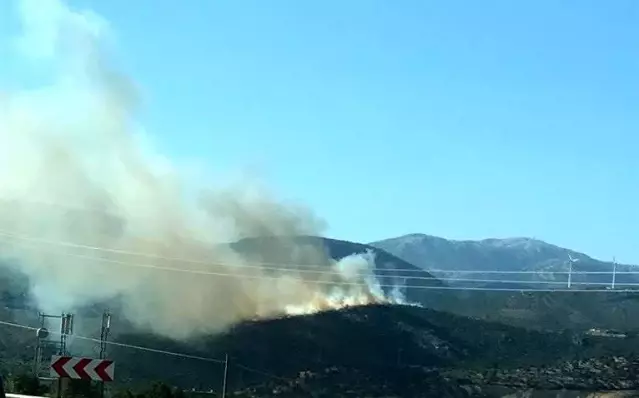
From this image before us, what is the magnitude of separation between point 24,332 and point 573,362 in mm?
113349

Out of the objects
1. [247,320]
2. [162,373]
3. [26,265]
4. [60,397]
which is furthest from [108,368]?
[26,265]

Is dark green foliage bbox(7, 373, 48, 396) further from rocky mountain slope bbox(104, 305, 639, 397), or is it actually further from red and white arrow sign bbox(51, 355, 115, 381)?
rocky mountain slope bbox(104, 305, 639, 397)

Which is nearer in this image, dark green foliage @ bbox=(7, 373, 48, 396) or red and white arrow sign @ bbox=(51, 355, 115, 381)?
red and white arrow sign @ bbox=(51, 355, 115, 381)

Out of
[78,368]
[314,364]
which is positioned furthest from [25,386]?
[314,364]

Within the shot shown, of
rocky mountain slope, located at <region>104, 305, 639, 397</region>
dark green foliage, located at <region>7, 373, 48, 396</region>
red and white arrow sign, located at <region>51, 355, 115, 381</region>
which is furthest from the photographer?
rocky mountain slope, located at <region>104, 305, 639, 397</region>

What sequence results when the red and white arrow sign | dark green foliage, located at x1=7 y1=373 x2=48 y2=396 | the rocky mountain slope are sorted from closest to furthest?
the red and white arrow sign → dark green foliage, located at x1=7 y1=373 x2=48 y2=396 → the rocky mountain slope

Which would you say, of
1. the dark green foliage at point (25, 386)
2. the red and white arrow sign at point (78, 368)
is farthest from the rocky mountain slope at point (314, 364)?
the red and white arrow sign at point (78, 368)

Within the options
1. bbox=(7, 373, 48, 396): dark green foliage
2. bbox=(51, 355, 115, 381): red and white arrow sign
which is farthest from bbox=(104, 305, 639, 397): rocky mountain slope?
bbox=(51, 355, 115, 381): red and white arrow sign

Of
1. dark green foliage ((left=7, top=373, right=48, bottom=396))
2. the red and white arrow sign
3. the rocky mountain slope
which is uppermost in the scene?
the red and white arrow sign

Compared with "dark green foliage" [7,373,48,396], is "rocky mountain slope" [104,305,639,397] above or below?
below

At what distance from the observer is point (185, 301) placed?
→ 184 meters

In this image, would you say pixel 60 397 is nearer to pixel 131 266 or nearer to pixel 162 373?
pixel 162 373

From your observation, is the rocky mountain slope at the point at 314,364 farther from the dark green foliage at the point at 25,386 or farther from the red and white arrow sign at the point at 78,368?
the red and white arrow sign at the point at 78,368

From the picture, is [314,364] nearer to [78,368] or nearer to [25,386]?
[25,386]
